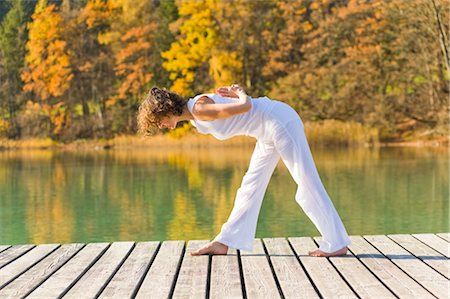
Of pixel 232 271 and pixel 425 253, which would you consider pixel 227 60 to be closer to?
pixel 425 253

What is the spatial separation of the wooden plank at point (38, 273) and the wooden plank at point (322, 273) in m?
1.18

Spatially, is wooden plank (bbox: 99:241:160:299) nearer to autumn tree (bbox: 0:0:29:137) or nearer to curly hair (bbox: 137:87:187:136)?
curly hair (bbox: 137:87:187:136)

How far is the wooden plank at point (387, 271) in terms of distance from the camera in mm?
2855

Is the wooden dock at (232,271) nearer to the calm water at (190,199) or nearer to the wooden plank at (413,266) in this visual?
the wooden plank at (413,266)

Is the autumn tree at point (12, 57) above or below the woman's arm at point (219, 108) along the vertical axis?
above

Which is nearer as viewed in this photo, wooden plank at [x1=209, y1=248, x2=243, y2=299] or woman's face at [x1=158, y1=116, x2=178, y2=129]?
wooden plank at [x1=209, y1=248, x2=243, y2=299]

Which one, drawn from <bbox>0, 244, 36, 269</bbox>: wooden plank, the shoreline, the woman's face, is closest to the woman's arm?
the woman's face

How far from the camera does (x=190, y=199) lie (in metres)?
9.69

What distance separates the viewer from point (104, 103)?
2798 centimetres

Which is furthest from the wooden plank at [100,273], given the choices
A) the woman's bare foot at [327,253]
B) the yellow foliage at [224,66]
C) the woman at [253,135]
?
the yellow foliage at [224,66]

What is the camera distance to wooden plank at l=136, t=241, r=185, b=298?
2920mm

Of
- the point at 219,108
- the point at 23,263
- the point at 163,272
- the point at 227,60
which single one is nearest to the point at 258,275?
the point at 163,272

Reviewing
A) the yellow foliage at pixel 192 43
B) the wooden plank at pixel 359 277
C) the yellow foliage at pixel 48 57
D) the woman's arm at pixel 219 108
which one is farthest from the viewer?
the yellow foliage at pixel 48 57

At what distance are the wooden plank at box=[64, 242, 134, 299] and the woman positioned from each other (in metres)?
0.40
